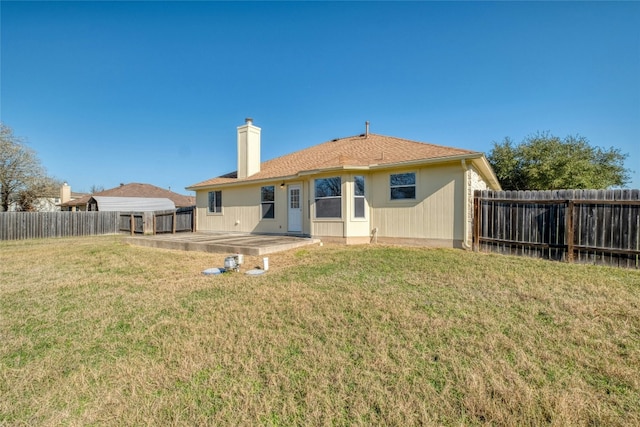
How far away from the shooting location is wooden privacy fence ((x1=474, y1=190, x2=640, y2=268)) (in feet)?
21.5

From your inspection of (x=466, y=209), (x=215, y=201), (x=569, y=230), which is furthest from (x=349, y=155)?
(x=215, y=201)

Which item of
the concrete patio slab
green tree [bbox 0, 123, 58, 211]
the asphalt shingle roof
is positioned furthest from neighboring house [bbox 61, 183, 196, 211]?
the concrete patio slab

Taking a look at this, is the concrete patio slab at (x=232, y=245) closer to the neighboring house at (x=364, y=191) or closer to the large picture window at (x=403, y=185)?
the neighboring house at (x=364, y=191)

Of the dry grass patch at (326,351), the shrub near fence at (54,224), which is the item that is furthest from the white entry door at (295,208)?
the shrub near fence at (54,224)

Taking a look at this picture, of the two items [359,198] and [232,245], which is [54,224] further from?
[359,198]

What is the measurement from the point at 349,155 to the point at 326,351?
9.59 meters

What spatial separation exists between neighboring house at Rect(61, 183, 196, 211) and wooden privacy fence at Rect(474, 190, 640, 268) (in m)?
30.4

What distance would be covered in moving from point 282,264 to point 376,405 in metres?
5.23

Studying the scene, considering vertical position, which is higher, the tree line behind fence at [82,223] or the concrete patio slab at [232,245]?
the tree line behind fence at [82,223]

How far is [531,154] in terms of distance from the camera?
715 inches

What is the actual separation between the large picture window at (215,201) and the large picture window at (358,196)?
8.35 metres

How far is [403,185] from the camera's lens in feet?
32.4

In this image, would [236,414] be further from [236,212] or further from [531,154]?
[531,154]

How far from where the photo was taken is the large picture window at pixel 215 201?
50.8ft
